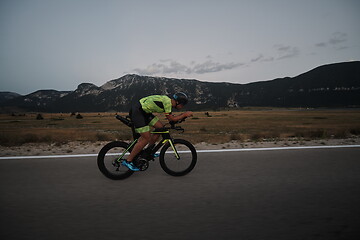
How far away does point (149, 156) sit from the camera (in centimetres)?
442

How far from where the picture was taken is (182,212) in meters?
2.97

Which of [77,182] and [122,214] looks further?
[77,182]

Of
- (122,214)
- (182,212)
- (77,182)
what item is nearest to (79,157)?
(77,182)

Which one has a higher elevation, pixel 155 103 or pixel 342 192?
pixel 155 103

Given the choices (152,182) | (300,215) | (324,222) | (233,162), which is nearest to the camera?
(324,222)

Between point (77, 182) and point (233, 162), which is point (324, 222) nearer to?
point (233, 162)

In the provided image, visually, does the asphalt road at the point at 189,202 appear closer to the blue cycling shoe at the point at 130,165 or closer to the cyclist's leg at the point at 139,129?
the blue cycling shoe at the point at 130,165

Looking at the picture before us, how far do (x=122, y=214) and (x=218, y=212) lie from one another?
1165 mm

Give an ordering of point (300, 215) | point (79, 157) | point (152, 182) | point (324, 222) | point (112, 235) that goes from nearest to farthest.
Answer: point (112, 235) → point (324, 222) → point (300, 215) → point (152, 182) → point (79, 157)

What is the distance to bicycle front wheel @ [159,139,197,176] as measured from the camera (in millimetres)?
4496

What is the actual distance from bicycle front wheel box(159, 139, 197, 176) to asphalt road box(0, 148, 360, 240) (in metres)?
0.16

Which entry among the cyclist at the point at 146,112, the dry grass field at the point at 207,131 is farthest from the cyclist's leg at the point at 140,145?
the dry grass field at the point at 207,131

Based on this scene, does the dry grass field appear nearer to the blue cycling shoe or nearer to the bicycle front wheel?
the bicycle front wheel

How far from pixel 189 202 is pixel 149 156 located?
1404 millimetres
